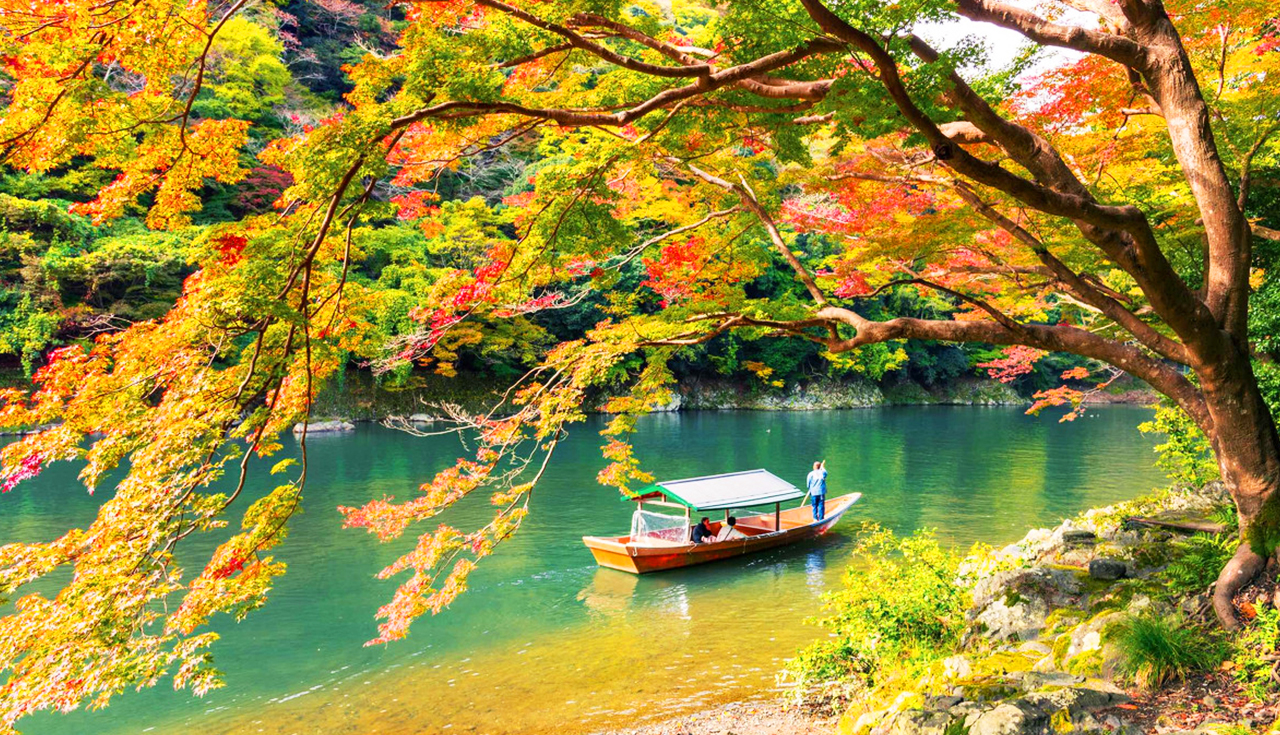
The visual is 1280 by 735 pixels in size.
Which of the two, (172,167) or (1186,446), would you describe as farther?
(1186,446)

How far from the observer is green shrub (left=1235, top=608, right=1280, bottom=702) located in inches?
157

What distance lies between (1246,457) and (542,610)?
784 centimetres

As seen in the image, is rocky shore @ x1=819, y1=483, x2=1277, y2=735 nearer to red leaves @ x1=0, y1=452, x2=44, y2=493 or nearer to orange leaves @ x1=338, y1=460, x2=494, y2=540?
orange leaves @ x1=338, y1=460, x2=494, y2=540

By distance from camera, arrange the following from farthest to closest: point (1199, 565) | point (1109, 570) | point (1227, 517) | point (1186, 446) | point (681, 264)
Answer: point (1186, 446)
point (681, 264)
point (1227, 517)
point (1109, 570)
point (1199, 565)

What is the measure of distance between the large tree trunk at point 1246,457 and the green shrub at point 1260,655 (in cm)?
41

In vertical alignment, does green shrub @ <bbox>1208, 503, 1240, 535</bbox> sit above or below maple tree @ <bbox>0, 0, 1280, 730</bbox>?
below

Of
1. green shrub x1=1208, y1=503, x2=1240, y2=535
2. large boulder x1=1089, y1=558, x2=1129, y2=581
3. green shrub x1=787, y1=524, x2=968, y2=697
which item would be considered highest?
green shrub x1=1208, y1=503, x2=1240, y2=535

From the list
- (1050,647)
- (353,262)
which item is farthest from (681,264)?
(353,262)

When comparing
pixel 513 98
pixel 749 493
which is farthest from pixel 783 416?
pixel 513 98

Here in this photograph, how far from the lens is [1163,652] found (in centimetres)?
443

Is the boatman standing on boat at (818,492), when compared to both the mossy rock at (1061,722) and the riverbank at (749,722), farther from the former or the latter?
the mossy rock at (1061,722)

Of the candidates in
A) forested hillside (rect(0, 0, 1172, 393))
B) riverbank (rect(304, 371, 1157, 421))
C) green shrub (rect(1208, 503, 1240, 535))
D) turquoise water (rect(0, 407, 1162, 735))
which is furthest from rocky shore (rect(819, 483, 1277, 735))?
riverbank (rect(304, 371, 1157, 421))

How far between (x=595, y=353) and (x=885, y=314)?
3097 cm

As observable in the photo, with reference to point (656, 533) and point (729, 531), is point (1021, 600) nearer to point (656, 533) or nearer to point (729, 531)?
point (729, 531)
